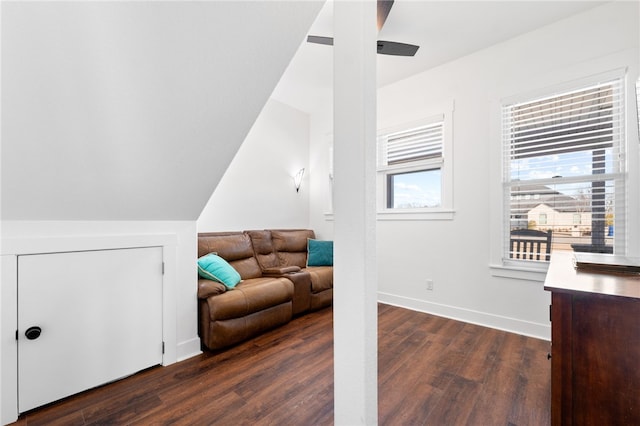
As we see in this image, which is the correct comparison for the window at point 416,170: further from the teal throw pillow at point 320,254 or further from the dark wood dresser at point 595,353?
the dark wood dresser at point 595,353

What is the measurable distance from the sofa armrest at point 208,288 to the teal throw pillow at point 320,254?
158 cm

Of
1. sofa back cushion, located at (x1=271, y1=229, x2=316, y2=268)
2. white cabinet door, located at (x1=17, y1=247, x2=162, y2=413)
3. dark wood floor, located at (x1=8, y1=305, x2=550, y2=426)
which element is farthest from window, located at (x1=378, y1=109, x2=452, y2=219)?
white cabinet door, located at (x1=17, y1=247, x2=162, y2=413)

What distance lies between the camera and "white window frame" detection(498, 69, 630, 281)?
88.6 inches

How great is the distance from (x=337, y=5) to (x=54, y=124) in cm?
134

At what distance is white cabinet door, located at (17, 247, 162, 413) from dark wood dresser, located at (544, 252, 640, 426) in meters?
2.34

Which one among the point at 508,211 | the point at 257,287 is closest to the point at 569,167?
the point at 508,211

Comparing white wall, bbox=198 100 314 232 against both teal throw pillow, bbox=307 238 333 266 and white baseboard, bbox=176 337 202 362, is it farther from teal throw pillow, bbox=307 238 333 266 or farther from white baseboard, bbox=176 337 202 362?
white baseboard, bbox=176 337 202 362

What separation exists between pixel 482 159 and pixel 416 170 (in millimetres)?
761

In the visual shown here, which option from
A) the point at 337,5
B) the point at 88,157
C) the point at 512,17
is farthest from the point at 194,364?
the point at 512,17

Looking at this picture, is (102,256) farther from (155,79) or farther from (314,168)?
(314,168)

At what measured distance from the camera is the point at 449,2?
223 cm


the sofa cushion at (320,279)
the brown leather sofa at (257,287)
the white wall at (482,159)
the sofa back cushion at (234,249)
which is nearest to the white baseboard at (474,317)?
the white wall at (482,159)

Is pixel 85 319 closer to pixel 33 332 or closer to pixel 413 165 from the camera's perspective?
pixel 33 332

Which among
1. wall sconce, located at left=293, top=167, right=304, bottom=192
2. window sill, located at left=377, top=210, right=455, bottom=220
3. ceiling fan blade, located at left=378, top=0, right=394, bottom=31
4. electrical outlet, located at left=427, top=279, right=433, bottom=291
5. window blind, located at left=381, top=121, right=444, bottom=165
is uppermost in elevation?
ceiling fan blade, located at left=378, top=0, right=394, bottom=31
